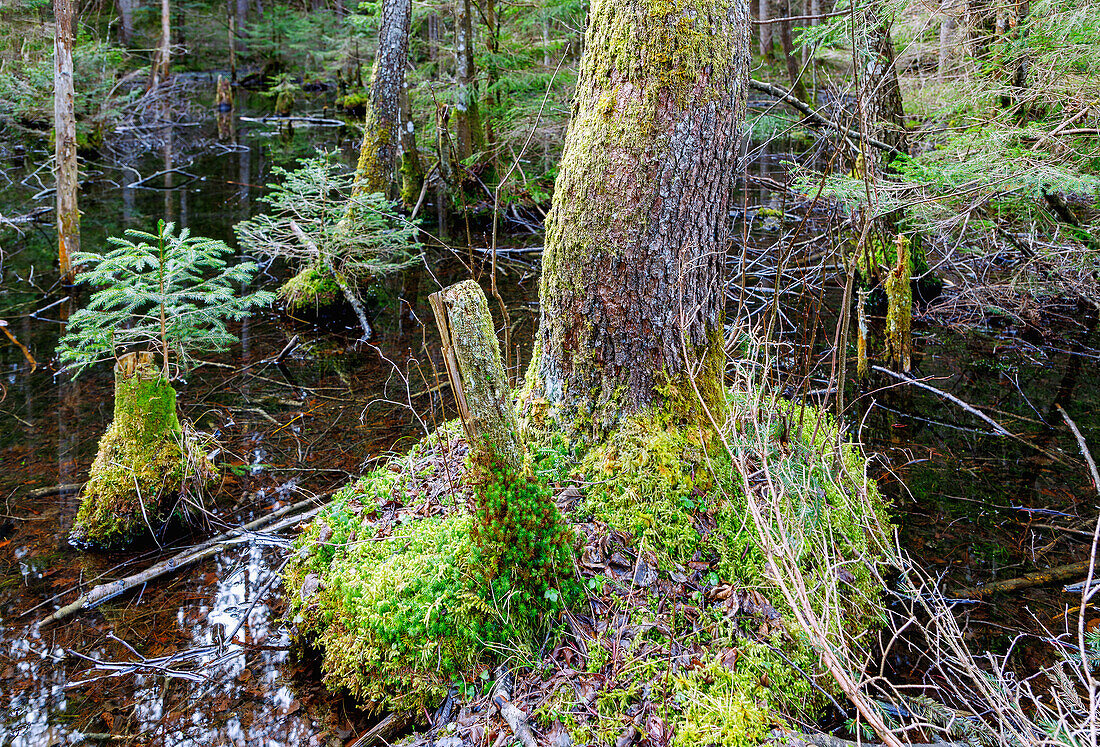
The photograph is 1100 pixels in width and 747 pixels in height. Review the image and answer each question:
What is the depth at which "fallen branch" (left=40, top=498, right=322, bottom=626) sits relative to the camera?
12.5ft

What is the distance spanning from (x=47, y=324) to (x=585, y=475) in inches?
309

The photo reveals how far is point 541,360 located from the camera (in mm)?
3803

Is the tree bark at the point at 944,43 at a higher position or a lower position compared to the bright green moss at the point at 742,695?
higher

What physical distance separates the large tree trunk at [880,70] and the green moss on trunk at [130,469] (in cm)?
638

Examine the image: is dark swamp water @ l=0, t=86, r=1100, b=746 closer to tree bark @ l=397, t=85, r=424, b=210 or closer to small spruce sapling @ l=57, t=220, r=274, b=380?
small spruce sapling @ l=57, t=220, r=274, b=380

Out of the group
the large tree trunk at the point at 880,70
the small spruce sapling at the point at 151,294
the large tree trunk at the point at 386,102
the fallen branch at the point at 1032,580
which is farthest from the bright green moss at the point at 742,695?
the large tree trunk at the point at 386,102

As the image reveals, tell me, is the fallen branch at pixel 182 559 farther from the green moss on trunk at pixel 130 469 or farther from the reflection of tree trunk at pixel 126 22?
the reflection of tree trunk at pixel 126 22

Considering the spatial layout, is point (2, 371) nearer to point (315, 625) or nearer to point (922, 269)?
point (315, 625)

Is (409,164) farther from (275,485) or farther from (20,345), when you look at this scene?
(275,485)

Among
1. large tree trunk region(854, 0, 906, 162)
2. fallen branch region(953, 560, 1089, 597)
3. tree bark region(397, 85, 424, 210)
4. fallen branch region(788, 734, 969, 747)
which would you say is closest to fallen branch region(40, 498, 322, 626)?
fallen branch region(788, 734, 969, 747)

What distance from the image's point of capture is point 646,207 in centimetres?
332

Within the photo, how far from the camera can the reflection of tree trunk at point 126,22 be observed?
26.4 metres

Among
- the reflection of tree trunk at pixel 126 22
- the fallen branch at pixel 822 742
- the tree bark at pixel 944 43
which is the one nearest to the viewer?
the fallen branch at pixel 822 742

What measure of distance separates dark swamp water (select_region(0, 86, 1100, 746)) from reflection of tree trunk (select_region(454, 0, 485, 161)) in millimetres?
4402
